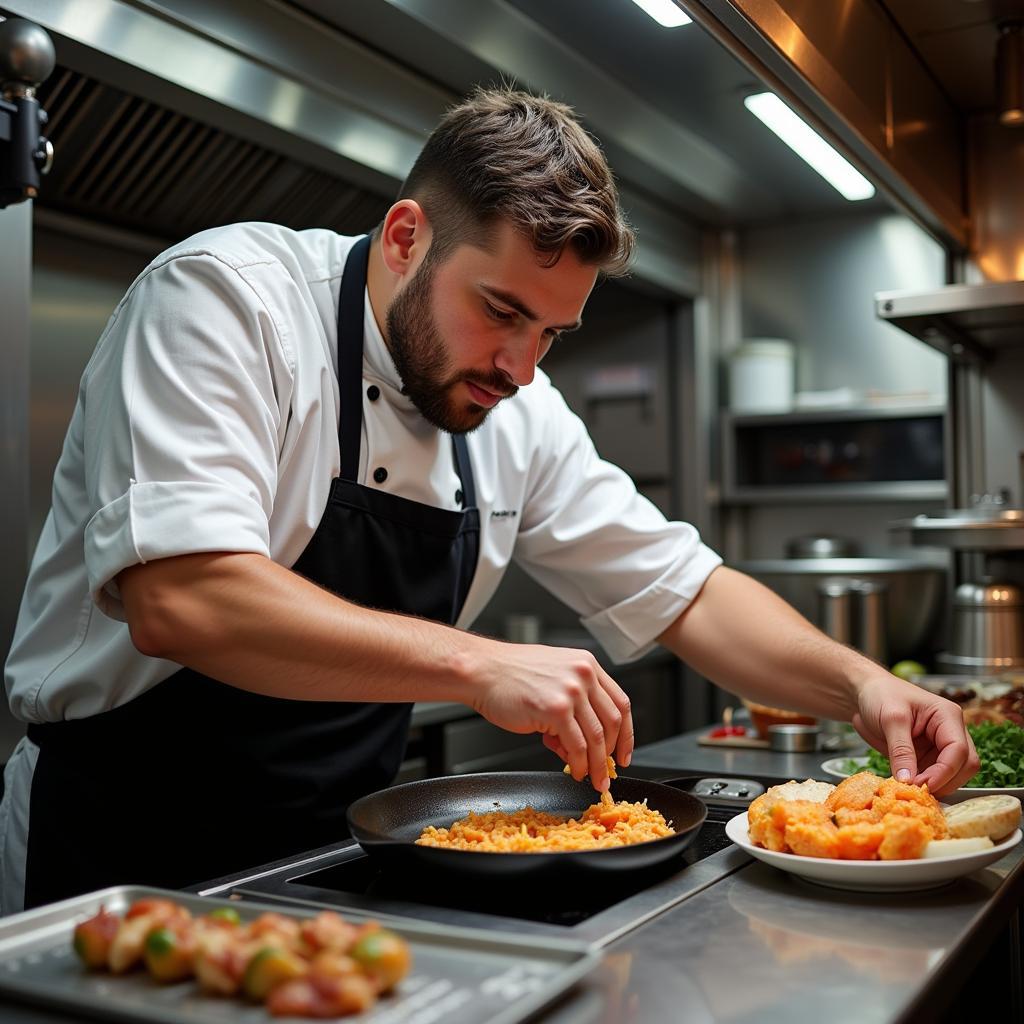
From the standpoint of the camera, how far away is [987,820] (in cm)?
120

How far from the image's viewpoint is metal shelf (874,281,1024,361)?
2.57 metres

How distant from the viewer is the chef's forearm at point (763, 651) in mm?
1734

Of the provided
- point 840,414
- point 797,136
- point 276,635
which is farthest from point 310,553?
point 840,414

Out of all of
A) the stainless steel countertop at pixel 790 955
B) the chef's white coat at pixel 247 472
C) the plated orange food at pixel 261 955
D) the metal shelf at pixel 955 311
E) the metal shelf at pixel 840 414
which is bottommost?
the stainless steel countertop at pixel 790 955

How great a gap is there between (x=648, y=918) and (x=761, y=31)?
42.9 inches

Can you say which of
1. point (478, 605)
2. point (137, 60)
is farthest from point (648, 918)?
point (137, 60)

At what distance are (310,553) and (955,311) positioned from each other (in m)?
1.69

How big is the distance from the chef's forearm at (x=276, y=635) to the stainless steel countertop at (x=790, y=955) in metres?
0.36

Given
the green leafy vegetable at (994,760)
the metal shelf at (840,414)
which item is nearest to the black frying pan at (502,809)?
the green leafy vegetable at (994,760)

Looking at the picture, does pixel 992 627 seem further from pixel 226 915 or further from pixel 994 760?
pixel 226 915

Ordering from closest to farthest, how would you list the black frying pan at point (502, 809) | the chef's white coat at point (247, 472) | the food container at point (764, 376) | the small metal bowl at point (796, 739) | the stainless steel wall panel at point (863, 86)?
the black frying pan at point (502, 809)
the chef's white coat at point (247, 472)
the stainless steel wall panel at point (863, 86)
the small metal bowl at point (796, 739)
the food container at point (764, 376)

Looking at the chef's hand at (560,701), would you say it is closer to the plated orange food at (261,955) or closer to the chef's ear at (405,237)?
the plated orange food at (261,955)

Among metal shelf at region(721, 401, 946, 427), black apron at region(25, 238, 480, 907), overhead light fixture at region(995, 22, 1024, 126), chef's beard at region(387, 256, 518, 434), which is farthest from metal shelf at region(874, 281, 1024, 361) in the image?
black apron at region(25, 238, 480, 907)

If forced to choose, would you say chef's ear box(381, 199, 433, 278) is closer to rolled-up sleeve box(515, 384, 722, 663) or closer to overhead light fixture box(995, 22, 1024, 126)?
rolled-up sleeve box(515, 384, 722, 663)
